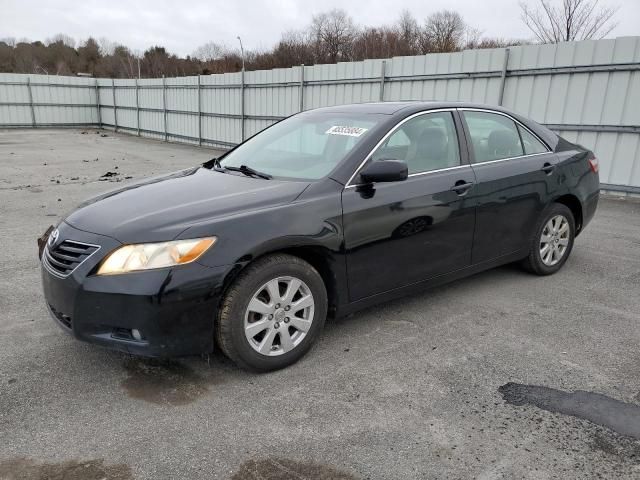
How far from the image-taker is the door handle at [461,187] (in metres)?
3.77

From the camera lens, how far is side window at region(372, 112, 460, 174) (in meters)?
3.58

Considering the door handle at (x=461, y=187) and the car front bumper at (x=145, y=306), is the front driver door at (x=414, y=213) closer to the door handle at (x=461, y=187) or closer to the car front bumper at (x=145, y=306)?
the door handle at (x=461, y=187)

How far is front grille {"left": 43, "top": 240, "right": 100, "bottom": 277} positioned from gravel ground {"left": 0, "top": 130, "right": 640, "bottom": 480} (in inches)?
25.6

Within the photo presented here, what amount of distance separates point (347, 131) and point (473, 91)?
297 inches

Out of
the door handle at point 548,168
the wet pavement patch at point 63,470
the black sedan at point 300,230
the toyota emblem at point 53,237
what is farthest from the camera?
the door handle at point 548,168

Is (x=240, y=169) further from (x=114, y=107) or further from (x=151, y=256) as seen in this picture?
(x=114, y=107)

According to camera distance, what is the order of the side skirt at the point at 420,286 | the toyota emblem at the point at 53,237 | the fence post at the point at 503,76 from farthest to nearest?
the fence post at the point at 503,76
the side skirt at the point at 420,286
the toyota emblem at the point at 53,237

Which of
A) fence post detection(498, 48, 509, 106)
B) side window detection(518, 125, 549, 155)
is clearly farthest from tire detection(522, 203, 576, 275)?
fence post detection(498, 48, 509, 106)

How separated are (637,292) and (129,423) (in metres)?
4.20

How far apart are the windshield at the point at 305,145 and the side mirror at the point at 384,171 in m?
0.26

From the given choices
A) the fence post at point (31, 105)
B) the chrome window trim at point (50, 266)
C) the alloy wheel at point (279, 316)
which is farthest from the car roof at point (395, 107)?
the fence post at point (31, 105)

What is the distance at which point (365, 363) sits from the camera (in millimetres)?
3195

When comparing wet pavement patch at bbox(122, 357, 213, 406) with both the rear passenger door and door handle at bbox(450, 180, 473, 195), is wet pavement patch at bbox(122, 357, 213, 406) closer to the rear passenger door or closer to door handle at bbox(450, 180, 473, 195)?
door handle at bbox(450, 180, 473, 195)

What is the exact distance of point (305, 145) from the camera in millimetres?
3850
